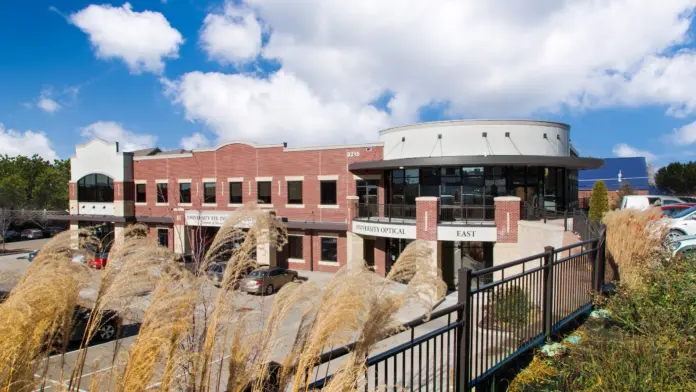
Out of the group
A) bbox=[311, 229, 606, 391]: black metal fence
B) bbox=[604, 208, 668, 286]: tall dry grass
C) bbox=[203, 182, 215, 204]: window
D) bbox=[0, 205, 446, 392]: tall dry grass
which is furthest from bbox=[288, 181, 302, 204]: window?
bbox=[0, 205, 446, 392]: tall dry grass

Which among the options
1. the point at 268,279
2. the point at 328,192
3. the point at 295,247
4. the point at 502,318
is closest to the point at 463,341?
the point at 502,318

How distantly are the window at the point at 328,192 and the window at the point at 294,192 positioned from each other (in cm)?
164

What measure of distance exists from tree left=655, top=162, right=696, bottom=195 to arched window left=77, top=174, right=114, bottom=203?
231 ft

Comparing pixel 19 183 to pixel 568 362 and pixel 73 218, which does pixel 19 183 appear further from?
pixel 568 362

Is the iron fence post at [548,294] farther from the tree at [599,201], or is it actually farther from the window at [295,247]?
the window at [295,247]

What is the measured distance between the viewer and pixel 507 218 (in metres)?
18.4

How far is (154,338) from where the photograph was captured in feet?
7.14

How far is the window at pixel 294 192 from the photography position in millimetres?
27595

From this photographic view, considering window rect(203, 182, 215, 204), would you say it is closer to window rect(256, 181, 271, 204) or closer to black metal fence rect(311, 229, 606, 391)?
window rect(256, 181, 271, 204)

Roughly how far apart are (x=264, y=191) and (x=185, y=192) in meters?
7.27

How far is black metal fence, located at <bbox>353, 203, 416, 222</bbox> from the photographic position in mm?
22734

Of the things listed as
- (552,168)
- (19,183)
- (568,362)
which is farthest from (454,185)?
(19,183)

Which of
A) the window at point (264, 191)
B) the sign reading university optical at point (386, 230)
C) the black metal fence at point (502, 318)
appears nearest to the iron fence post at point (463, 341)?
the black metal fence at point (502, 318)

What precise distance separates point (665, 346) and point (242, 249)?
4.27m
